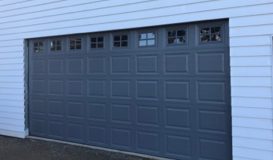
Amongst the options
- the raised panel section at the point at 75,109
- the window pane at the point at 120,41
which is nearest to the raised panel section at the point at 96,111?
the raised panel section at the point at 75,109

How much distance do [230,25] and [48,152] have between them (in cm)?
462

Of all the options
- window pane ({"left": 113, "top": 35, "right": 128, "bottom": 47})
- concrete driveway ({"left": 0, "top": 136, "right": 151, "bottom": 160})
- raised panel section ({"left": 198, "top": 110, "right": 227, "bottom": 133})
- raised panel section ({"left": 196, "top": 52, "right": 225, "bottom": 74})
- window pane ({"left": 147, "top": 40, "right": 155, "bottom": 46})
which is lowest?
concrete driveway ({"left": 0, "top": 136, "right": 151, "bottom": 160})

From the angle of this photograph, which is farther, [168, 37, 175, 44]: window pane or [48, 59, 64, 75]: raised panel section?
[48, 59, 64, 75]: raised panel section

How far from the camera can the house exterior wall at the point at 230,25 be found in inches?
222

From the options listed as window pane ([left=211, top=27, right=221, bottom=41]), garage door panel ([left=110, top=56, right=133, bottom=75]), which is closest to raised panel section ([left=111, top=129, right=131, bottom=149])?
garage door panel ([left=110, top=56, right=133, bottom=75])

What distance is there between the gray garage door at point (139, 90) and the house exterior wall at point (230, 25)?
215 mm

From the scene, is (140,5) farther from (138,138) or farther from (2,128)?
(2,128)

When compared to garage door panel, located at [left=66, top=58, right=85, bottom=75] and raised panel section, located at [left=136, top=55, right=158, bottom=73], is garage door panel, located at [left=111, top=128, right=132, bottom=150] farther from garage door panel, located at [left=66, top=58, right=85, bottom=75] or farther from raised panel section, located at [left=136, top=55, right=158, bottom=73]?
garage door panel, located at [left=66, top=58, right=85, bottom=75]

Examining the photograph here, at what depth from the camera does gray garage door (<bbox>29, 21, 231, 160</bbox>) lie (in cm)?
634

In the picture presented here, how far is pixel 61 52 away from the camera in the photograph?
874 cm

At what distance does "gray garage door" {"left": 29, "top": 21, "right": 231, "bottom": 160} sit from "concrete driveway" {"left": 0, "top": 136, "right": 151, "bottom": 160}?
0.27 meters

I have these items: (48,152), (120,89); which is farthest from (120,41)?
(48,152)

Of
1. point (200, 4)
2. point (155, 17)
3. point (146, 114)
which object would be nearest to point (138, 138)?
point (146, 114)

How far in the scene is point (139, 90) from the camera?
24.0 feet
